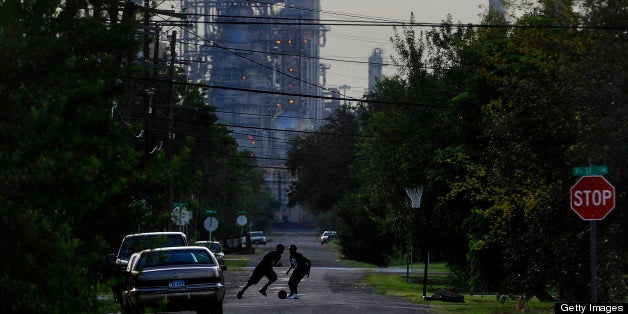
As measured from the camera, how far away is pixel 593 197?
2169 centimetres

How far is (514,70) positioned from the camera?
3441cm

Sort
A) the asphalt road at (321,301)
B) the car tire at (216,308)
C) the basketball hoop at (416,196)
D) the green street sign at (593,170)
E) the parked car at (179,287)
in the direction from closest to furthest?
the green street sign at (593,170), the parked car at (179,287), the car tire at (216,308), the asphalt road at (321,301), the basketball hoop at (416,196)

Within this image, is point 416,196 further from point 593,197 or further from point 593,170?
point 593,170

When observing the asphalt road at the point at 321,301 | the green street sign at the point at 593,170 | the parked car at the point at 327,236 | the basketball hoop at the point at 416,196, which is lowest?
the parked car at the point at 327,236

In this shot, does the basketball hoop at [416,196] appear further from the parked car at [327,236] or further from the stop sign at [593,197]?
the parked car at [327,236]

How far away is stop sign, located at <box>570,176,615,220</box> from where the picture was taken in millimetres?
21547

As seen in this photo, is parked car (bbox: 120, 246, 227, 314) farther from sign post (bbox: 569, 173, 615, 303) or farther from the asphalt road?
sign post (bbox: 569, 173, 615, 303)

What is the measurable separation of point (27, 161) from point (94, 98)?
2287 mm

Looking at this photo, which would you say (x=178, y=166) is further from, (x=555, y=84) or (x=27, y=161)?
(x=555, y=84)

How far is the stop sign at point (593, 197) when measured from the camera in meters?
21.5

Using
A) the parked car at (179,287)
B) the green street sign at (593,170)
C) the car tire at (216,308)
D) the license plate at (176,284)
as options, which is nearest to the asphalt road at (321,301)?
the car tire at (216,308)

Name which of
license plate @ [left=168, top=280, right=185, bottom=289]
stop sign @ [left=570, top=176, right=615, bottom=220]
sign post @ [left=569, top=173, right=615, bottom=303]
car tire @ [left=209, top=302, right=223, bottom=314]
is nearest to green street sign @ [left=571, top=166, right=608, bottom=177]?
sign post @ [left=569, top=173, right=615, bottom=303]

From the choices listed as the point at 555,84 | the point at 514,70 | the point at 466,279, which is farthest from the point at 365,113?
the point at 555,84

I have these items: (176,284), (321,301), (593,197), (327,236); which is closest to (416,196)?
(321,301)
